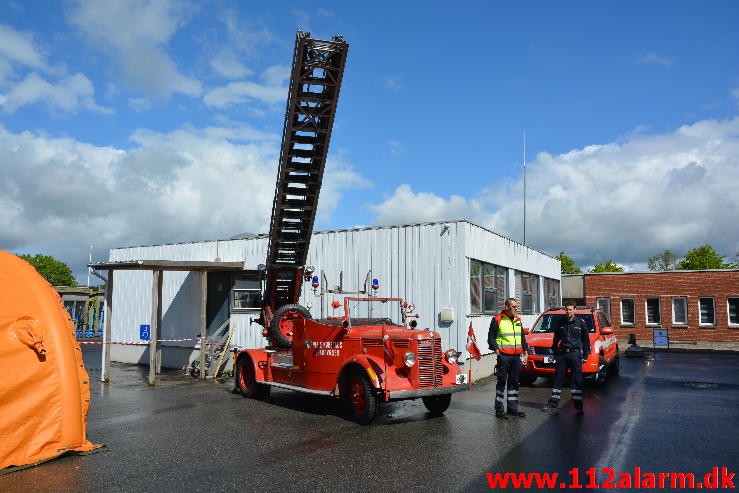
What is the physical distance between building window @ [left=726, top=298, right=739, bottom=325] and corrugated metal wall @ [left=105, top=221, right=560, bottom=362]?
15.8 metres

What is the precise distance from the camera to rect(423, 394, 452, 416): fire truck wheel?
32.4 ft

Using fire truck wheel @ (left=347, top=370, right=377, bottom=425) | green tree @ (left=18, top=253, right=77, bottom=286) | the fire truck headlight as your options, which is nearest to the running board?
fire truck wheel @ (left=347, top=370, right=377, bottom=425)

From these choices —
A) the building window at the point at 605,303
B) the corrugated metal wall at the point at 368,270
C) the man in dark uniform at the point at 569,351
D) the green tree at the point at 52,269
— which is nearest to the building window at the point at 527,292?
the corrugated metal wall at the point at 368,270

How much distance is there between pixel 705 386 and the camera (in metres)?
13.9

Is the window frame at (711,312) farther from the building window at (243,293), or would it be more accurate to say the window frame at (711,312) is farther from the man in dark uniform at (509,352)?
the man in dark uniform at (509,352)

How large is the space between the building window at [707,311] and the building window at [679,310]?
2.34ft

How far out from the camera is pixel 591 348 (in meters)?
13.2

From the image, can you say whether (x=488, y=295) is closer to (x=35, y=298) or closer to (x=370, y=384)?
(x=370, y=384)

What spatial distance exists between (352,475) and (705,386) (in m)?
11.1

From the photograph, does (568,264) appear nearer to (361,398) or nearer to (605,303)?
(605,303)

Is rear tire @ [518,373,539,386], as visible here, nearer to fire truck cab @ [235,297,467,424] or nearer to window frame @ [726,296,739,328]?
fire truck cab @ [235,297,467,424]

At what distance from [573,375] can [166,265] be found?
1020 cm

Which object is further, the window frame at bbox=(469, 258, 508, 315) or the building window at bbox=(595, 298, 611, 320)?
the building window at bbox=(595, 298, 611, 320)

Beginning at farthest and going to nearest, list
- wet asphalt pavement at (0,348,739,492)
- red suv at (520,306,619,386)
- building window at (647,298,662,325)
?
building window at (647,298,662,325), red suv at (520,306,619,386), wet asphalt pavement at (0,348,739,492)
